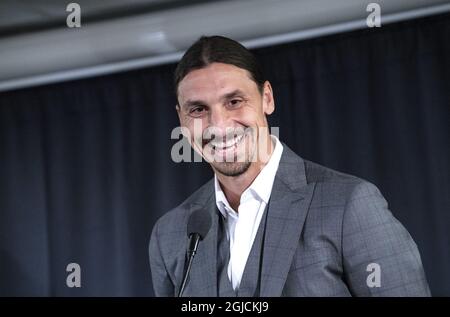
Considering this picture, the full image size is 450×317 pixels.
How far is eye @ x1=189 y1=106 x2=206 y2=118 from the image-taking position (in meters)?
1.42

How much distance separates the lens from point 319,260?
1219 mm

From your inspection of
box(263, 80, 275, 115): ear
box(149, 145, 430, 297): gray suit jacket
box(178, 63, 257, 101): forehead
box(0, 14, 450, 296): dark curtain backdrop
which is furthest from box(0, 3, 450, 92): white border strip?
box(149, 145, 430, 297): gray suit jacket

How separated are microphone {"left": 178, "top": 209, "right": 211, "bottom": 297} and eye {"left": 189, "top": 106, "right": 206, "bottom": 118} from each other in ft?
0.74

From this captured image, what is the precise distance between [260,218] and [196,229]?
0.17 meters

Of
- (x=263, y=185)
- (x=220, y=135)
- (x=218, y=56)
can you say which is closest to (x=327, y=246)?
(x=263, y=185)

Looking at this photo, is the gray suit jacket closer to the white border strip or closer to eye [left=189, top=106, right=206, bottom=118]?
eye [left=189, top=106, right=206, bottom=118]

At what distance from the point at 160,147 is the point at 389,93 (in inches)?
34.7

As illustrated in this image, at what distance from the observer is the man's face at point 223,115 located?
1.41 metres

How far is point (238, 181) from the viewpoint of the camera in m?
1.46

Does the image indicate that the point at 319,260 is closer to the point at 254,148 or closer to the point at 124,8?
the point at 254,148

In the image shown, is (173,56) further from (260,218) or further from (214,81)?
(260,218)

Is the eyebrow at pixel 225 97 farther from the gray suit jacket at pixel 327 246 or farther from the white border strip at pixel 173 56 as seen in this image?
the white border strip at pixel 173 56

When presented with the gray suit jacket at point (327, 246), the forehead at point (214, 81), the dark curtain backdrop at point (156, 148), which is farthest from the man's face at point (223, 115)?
the dark curtain backdrop at point (156, 148)

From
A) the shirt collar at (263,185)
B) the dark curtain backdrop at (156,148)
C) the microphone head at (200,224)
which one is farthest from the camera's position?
the dark curtain backdrop at (156,148)
